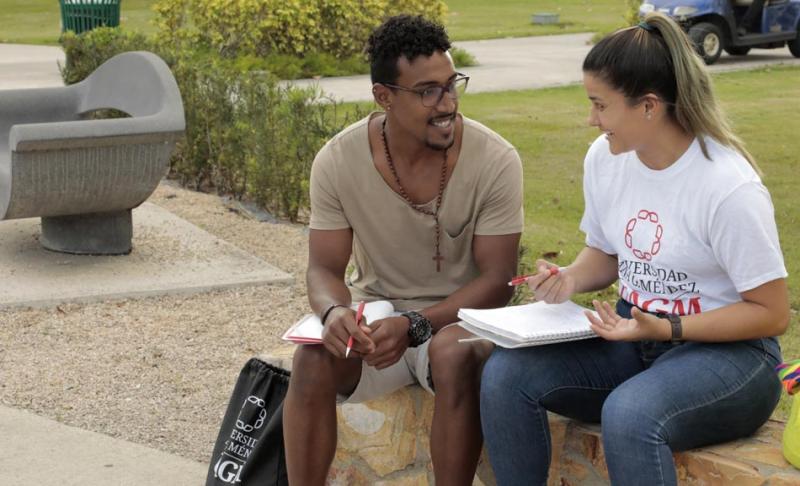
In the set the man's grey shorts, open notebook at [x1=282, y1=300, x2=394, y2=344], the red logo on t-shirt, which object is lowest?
the man's grey shorts

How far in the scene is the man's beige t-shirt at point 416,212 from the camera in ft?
12.2

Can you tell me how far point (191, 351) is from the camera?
5.27 meters

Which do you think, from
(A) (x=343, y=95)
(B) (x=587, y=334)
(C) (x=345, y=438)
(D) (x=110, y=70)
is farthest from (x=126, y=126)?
(A) (x=343, y=95)

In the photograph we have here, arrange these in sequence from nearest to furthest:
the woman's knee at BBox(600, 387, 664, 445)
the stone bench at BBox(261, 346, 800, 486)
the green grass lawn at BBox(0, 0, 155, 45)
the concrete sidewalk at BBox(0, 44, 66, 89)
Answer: the woman's knee at BBox(600, 387, 664, 445) < the stone bench at BBox(261, 346, 800, 486) < the concrete sidewalk at BBox(0, 44, 66, 89) < the green grass lawn at BBox(0, 0, 155, 45)

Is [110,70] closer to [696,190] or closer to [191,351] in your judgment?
[191,351]

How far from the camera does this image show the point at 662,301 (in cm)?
315

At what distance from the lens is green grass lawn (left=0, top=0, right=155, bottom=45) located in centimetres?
2161

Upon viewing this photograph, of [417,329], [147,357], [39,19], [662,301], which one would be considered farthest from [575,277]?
[39,19]

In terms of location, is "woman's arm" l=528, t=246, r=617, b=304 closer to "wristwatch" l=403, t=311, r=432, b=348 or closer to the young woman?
the young woman

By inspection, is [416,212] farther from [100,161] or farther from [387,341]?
[100,161]

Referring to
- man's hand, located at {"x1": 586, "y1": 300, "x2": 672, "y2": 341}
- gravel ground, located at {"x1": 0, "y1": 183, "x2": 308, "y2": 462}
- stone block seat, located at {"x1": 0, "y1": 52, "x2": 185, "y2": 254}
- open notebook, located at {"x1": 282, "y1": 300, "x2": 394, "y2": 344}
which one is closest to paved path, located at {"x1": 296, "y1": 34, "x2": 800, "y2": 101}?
stone block seat, located at {"x1": 0, "y1": 52, "x2": 185, "y2": 254}

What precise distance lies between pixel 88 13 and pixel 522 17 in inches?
443

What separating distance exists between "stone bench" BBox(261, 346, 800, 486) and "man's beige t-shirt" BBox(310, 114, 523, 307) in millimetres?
337

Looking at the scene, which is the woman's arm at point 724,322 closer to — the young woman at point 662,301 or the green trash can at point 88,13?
the young woman at point 662,301
